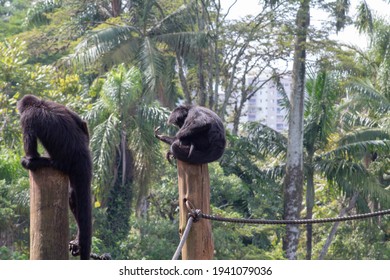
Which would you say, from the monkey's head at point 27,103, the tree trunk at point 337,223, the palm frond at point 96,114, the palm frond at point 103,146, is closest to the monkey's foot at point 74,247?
the monkey's head at point 27,103

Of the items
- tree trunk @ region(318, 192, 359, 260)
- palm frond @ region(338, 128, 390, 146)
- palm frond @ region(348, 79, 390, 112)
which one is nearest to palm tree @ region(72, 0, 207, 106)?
palm frond @ region(348, 79, 390, 112)

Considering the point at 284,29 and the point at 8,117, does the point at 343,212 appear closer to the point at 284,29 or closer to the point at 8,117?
the point at 284,29

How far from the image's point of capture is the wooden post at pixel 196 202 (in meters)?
6.60

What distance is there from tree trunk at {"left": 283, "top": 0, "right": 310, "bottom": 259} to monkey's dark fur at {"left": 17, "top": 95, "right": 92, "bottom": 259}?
15.2 m

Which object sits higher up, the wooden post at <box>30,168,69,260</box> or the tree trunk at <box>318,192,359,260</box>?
the wooden post at <box>30,168,69,260</box>

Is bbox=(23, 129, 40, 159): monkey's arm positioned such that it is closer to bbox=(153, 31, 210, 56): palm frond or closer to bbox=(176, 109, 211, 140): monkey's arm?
bbox=(176, 109, 211, 140): monkey's arm

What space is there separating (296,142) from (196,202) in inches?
597

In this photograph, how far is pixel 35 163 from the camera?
5910mm

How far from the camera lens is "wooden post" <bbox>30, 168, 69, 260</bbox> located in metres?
5.51

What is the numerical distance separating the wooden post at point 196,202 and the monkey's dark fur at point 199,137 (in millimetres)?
619

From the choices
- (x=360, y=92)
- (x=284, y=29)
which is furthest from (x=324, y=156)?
(x=284, y=29)

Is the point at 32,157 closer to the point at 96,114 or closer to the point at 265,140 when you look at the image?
the point at 96,114

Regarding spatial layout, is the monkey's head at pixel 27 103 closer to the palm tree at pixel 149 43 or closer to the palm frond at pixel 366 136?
the palm tree at pixel 149 43

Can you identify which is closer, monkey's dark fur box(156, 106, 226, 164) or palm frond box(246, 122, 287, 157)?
monkey's dark fur box(156, 106, 226, 164)
